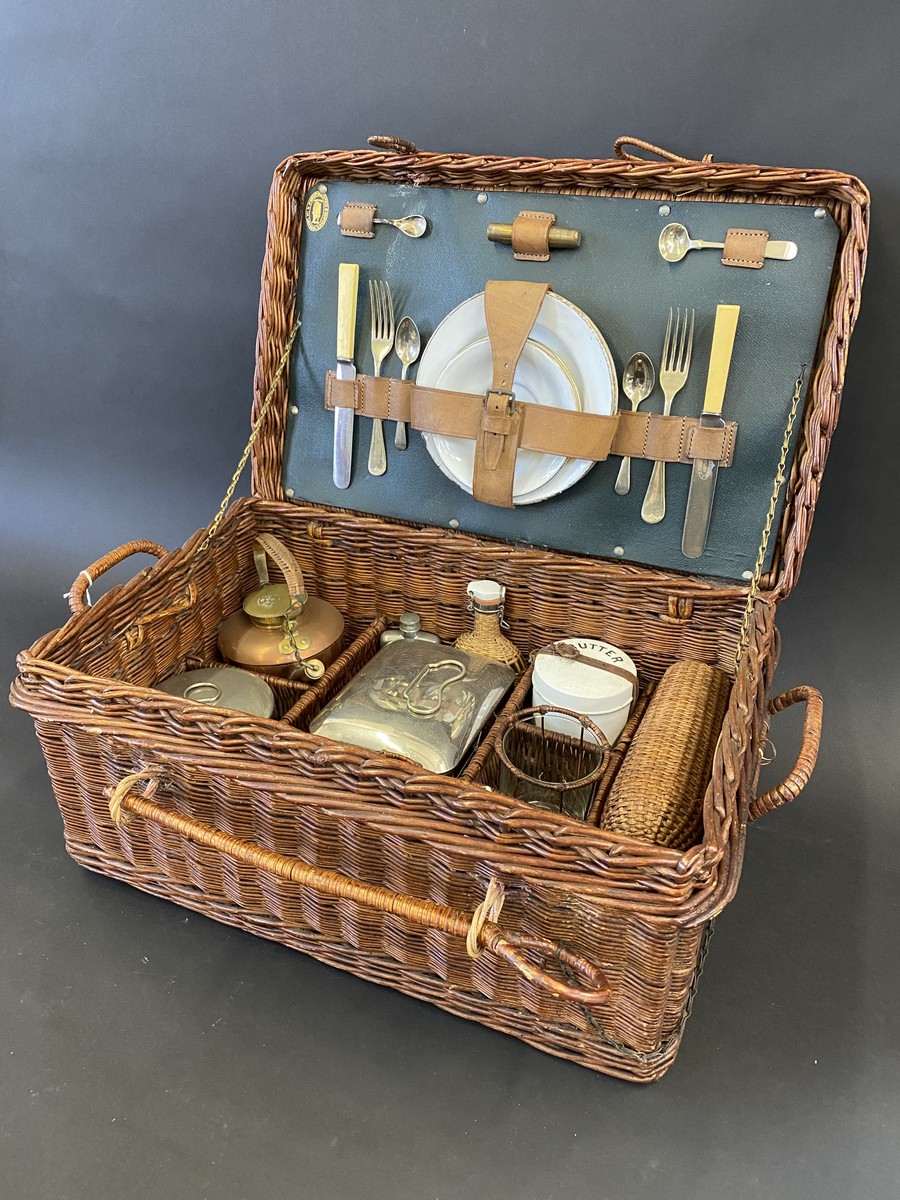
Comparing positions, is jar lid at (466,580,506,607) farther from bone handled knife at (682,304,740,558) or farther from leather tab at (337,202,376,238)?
leather tab at (337,202,376,238)

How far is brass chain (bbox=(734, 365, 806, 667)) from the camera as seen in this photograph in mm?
1099

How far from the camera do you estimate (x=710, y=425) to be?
3.67 feet

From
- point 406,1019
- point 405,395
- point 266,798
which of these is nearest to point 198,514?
point 405,395

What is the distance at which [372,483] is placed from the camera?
52.9 inches

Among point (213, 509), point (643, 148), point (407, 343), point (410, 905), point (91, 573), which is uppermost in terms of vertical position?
point (643, 148)

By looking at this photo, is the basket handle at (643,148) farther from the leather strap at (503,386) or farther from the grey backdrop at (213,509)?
the leather strap at (503,386)

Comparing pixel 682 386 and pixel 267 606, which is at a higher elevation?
pixel 682 386

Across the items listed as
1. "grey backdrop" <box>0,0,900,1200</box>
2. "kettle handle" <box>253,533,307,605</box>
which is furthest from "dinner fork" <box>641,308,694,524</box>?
"kettle handle" <box>253,533,307,605</box>

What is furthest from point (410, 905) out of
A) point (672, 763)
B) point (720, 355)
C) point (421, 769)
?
point (720, 355)

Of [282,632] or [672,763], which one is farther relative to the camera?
[282,632]

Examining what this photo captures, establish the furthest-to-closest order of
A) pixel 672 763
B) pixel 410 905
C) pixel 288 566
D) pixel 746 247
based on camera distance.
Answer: pixel 288 566 < pixel 746 247 < pixel 672 763 < pixel 410 905

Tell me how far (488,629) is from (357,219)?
2.03ft

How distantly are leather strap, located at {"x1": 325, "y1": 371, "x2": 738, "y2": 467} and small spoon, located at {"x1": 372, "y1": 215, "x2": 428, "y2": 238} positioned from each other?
0.73 ft

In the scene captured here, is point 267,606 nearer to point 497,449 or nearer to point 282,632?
point 282,632
